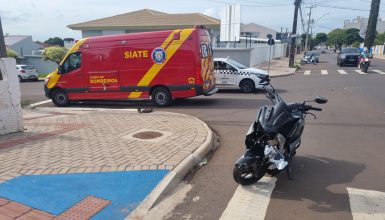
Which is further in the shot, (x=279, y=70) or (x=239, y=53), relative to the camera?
(x=279, y=70)

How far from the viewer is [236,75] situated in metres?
15.1

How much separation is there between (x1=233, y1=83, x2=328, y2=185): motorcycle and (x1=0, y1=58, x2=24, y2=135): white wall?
5253 mm

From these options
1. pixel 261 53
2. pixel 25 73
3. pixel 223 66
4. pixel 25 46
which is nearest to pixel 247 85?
pixel 223 66

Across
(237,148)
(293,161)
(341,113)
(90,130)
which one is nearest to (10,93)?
(90,130)

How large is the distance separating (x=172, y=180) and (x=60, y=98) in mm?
9840

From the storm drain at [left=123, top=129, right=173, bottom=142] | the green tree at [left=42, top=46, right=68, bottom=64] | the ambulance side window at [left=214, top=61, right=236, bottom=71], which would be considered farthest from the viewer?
the green tree at [left=42, top=46, right=68, bottom=64]

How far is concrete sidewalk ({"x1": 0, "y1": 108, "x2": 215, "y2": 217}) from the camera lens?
16.9 feet

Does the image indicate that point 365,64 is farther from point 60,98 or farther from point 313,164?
point 313,164

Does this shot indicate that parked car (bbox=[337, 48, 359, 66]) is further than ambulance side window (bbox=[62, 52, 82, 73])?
Yes

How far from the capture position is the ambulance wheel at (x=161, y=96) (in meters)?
11.8

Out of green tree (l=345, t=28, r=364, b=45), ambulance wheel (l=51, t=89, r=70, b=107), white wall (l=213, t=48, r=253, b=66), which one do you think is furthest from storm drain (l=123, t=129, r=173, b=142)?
green tree (l=345, t=28, r=364, b=45)

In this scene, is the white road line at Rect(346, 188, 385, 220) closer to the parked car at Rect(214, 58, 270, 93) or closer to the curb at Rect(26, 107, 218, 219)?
the curb at Rect(26, 107, 218, 219)

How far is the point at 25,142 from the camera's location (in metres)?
6.64

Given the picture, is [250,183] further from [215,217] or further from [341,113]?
[341,113]
